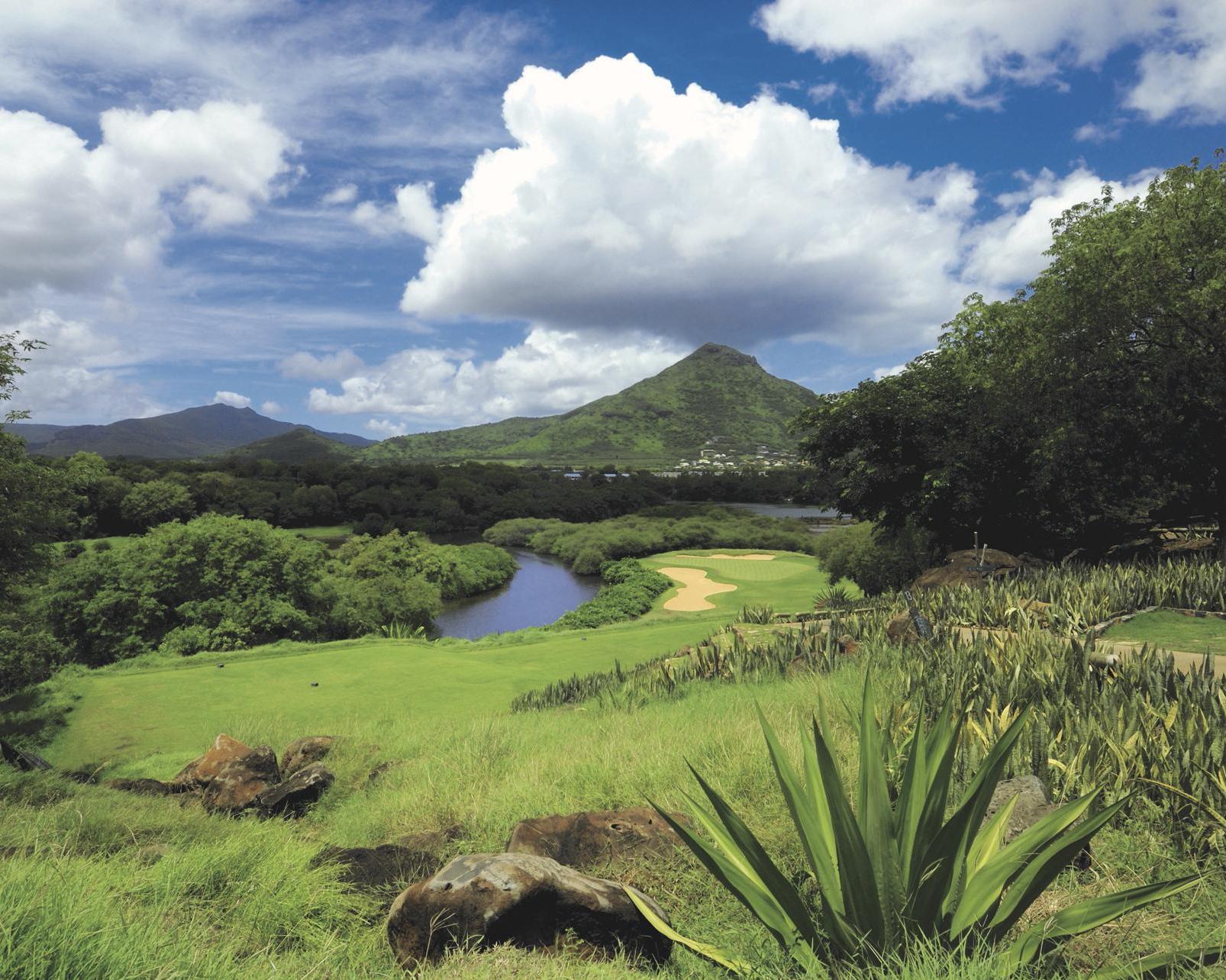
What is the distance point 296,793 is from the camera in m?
6.77

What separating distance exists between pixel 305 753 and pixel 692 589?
106 feet

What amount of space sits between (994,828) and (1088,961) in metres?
0.66

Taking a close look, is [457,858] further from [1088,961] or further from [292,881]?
[1088,961]

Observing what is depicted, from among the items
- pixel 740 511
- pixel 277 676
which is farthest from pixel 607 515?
pixel 277 676

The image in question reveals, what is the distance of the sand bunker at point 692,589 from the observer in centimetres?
3353

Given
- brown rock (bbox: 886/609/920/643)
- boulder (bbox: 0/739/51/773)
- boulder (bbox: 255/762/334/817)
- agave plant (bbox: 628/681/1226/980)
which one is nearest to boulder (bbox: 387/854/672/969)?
agave plant (bbox: 628/681/1226/980)

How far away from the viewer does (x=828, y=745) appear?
2.71 metres

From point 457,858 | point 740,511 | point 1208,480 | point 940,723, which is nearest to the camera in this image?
point 940,723

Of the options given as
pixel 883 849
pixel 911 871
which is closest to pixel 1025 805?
pixel 911 871

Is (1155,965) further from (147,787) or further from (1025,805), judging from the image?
(147,787)

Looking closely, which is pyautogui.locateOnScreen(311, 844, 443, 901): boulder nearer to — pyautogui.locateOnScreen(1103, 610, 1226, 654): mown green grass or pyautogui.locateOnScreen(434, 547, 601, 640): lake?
pyautogui.locateOnScreen(1103, 610, 1226, 654): mown green grass

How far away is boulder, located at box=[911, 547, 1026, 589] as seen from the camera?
1286 cm

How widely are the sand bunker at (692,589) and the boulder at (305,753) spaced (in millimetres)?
21366

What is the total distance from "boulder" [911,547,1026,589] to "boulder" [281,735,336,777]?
11.4m
